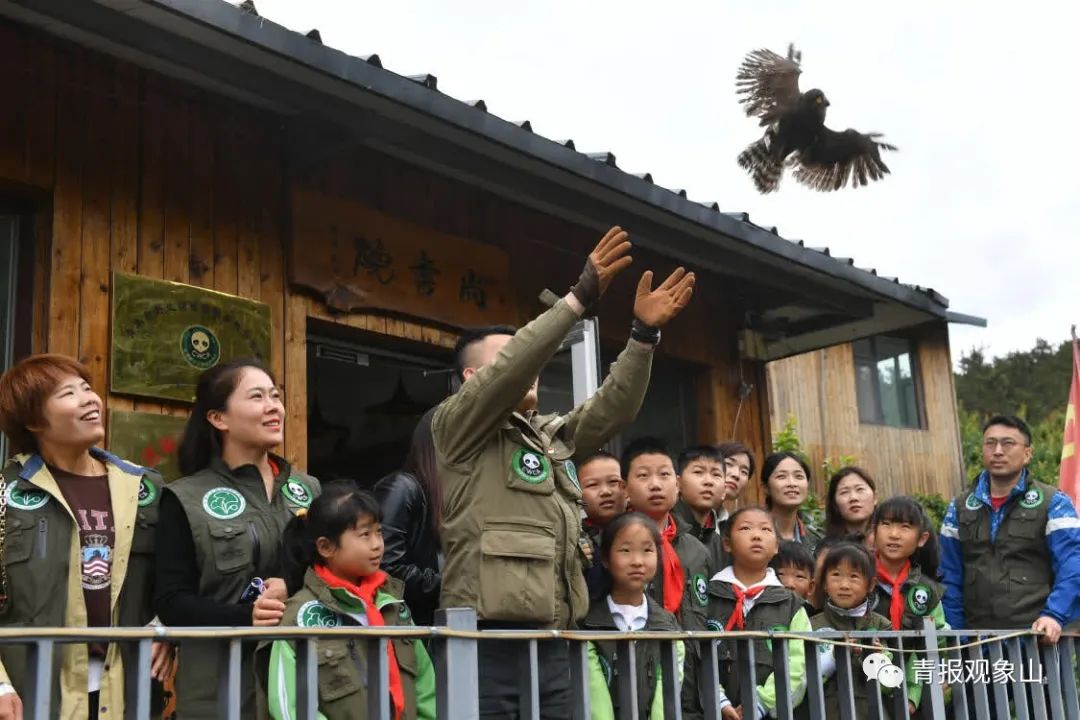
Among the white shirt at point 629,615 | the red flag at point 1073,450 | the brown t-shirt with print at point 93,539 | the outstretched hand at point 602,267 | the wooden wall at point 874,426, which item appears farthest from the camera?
the wooden wall at point 874,426

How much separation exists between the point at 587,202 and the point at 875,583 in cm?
230

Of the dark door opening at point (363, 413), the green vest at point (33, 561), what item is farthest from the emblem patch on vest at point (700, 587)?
the dark door opening at point (363, 413)

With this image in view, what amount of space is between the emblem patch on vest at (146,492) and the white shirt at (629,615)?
1438 millimetres

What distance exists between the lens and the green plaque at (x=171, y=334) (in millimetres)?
4559

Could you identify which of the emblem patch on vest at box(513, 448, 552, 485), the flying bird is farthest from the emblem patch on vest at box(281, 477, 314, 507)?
the flying bird

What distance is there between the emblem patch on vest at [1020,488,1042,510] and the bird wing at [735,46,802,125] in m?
3.04

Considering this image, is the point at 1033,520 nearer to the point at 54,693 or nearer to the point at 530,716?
the point at 530,716

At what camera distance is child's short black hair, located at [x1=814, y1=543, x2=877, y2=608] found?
4.50 metres

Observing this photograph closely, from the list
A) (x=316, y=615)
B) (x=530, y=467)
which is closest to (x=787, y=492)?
(x=530, y=467)

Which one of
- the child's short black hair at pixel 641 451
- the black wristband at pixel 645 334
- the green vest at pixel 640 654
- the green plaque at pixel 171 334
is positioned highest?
the green plaque at pixel 171 334

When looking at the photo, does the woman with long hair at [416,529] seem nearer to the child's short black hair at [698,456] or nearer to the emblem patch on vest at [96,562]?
the emblem patch on vest at [96,562]

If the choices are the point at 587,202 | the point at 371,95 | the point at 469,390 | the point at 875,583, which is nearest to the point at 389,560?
the point at 469,390

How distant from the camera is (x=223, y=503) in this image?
10.5ft

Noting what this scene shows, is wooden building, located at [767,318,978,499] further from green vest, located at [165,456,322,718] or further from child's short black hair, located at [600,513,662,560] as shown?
green vest, located at [165,456,322,718]
